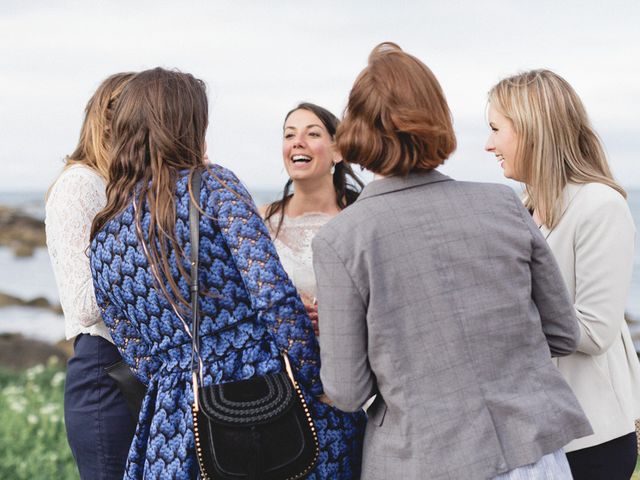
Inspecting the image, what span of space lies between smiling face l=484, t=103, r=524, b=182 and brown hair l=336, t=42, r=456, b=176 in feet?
2.02

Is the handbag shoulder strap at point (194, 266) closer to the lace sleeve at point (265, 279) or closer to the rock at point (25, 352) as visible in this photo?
the lace sleeve at point (265, 279)

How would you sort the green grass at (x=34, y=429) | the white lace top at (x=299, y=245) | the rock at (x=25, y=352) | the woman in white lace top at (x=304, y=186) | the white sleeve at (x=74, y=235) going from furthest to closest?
the rock at (x=25, y=352) < the green grass at (x=34, y=429) < the woman in white lace top at (x=304, y=186) < the white lace top at (x=299, y=245) < the white sleeve at (x=74, y=235)

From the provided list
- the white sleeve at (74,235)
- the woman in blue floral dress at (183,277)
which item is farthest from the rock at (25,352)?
the woman in blue floral dress at (183,277)

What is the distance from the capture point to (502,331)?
1824 mm

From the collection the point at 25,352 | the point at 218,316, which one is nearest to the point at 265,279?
the point at 218,316

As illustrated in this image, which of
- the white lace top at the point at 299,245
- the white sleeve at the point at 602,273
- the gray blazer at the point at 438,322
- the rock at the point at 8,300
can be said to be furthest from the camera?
the rock at the point at 8,300

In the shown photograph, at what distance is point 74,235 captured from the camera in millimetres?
2381

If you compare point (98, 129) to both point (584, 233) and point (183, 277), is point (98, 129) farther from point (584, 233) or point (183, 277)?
point (584, 233)

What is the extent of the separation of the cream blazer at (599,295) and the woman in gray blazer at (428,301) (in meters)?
0.44

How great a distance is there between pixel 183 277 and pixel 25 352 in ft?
24.1

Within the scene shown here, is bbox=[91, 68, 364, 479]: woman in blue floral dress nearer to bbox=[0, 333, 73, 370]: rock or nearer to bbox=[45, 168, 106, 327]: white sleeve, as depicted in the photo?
bbox=[45, 168, 106, 327]: white sleeve

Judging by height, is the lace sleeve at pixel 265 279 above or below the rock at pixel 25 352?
above

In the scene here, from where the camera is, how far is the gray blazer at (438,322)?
1.80m

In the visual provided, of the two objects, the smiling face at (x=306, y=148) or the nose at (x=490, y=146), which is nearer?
the nose at (x=490, y=146)
